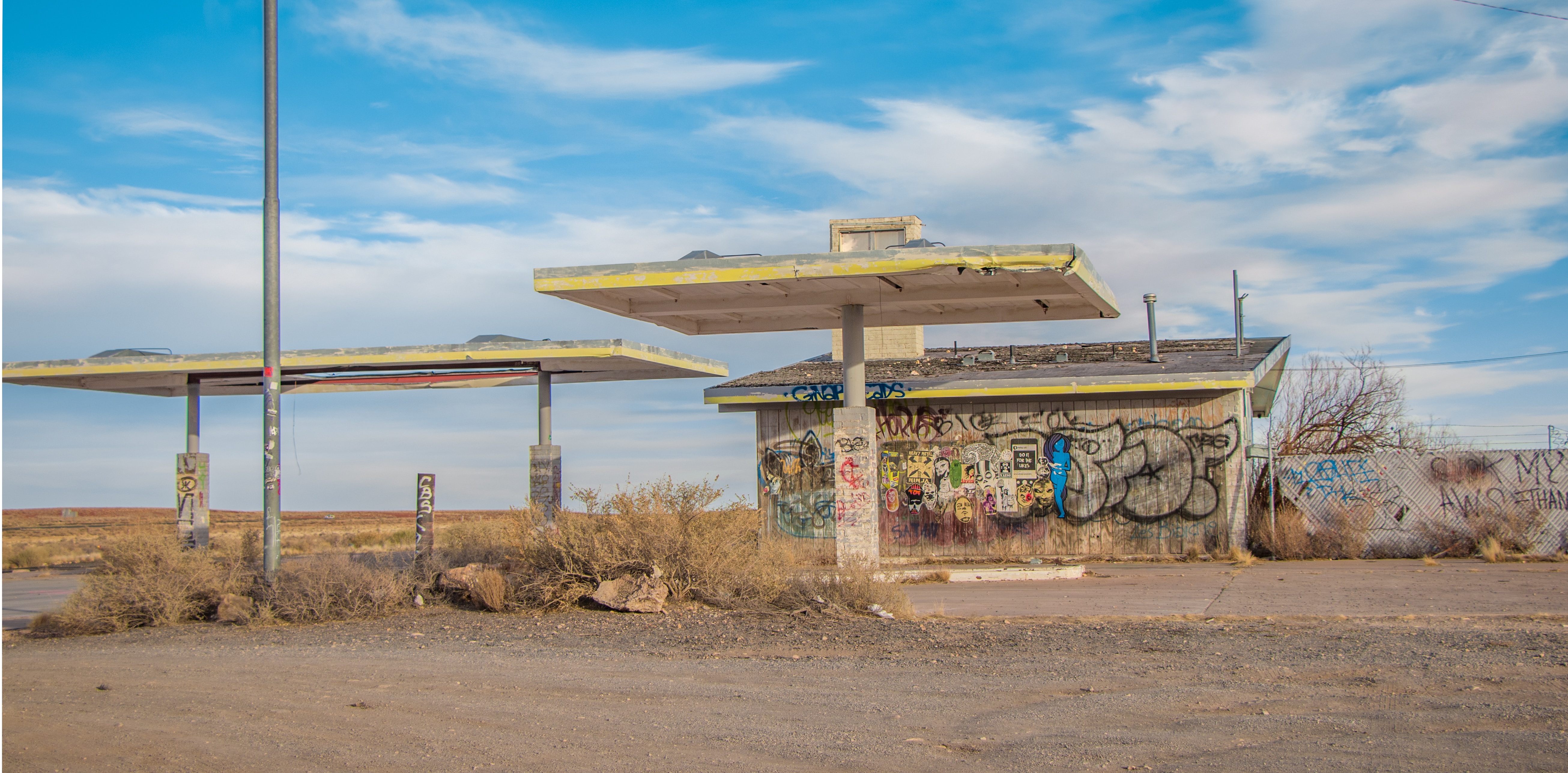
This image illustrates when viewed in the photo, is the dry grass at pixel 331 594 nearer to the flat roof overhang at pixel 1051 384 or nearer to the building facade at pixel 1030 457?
the building facade at pixel 1030 457

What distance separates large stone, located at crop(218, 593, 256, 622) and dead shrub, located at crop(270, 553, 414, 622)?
18 cm

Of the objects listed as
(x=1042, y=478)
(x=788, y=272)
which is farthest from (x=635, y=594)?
(x=1042, y=478)

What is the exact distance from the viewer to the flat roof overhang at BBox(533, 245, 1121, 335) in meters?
13.9

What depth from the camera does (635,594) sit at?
12.6 m

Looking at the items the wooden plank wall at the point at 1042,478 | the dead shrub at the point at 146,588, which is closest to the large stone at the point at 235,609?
the dead shrub at the point at 146,588

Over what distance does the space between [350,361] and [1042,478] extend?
39.8ft

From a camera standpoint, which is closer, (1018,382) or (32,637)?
(32,637)

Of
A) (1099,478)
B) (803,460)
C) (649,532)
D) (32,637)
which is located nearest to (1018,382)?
(1099,478)

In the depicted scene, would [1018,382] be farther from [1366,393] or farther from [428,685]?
[428,685]

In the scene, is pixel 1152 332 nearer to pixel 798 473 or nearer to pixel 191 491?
pixel 798 473

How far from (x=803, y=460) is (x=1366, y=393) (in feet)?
45.4

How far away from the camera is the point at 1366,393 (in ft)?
83.3

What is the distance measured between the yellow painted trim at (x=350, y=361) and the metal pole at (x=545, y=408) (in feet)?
3.98

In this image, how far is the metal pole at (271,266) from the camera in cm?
1282
